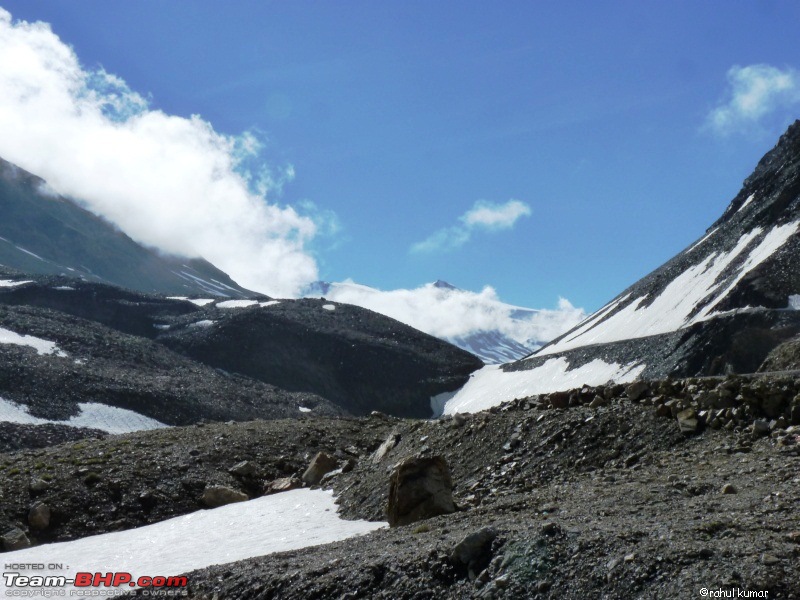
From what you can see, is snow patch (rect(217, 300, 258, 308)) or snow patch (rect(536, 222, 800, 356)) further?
snow patch (rect(217, 300, 258, 308))

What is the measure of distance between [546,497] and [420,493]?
266 cm

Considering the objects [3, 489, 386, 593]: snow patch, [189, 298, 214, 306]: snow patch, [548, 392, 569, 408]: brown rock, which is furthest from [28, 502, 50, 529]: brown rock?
[189, 298, 214, 306]: snow patch

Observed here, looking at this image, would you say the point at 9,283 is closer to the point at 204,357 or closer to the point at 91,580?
the point at 204,357

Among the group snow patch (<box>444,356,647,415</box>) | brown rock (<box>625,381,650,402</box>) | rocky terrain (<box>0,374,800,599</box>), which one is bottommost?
rocky terrain (<box>0,374,800,599</box>)

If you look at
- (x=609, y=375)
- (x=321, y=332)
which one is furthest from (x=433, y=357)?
(x=609, y=375)

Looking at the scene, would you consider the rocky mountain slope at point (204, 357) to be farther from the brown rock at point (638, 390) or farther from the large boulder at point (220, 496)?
the brown rock at point (638, 390)

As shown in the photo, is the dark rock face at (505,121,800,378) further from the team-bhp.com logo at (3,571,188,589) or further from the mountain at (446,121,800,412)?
the team-bhp.com logo at (3,571,188,589)

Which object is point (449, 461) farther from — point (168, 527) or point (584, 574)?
point (584, 574)

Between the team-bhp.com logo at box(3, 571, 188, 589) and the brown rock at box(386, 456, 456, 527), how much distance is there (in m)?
4.28

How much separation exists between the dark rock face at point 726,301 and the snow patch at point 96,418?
39516mm

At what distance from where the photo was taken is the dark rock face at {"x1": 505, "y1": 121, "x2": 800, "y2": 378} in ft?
177

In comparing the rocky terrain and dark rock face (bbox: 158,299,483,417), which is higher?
dark rock face (bbox: 158,299,483,417)

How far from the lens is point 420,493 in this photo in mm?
14859

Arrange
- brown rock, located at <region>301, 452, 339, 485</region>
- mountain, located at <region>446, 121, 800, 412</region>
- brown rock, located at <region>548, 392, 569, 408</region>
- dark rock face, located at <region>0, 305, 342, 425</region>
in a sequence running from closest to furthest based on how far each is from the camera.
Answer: brown rock, located at <region>548, 392, 569, 408</region> < brown rock, located at <region>301, 452, 339, 485</region> < mountain, located at <region>446, 121, 800, 412</region> < dark rock face, located at <region>0, 305, 342, 425</region>
